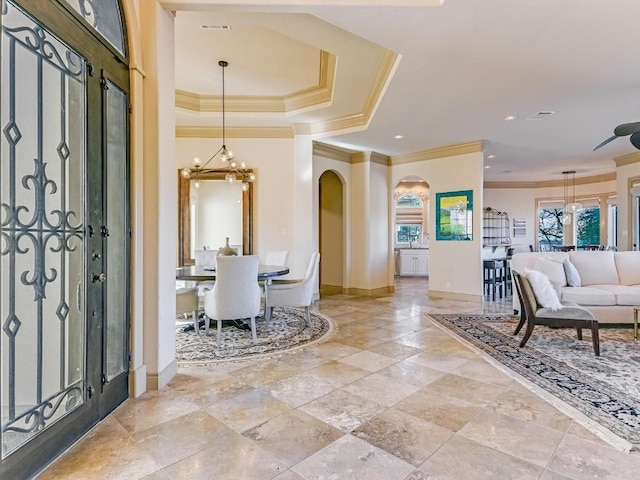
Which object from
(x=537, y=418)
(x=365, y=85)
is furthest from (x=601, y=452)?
(x=365, y=85)

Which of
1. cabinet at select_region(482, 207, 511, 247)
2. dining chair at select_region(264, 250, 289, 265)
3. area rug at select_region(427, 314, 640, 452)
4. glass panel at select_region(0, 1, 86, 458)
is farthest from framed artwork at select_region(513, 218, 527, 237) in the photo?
glass panel at select_region(0, 1, 86, 458)

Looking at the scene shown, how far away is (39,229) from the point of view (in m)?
1.77

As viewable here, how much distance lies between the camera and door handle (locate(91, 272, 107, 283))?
217cm

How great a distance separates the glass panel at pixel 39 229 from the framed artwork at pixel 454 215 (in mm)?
6108

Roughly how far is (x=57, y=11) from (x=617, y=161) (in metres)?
9.77

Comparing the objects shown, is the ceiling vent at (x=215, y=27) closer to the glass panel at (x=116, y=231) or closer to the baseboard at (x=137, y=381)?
the glass panel at (x=116, y=231)

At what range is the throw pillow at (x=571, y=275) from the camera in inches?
192

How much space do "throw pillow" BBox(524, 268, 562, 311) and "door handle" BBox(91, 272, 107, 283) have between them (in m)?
3.89

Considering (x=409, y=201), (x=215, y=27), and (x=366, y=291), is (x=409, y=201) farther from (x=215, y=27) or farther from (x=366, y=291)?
(x=215, y=27)

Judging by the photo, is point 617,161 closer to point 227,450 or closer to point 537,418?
point 537,418

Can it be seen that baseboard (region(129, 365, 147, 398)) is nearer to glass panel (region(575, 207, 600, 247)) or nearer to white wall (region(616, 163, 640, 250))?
white wall (region(616, 163, 640, 250))

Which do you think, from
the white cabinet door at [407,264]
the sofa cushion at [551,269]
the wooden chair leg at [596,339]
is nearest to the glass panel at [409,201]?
the white cabinet door at [407,264]

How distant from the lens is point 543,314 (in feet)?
11.8

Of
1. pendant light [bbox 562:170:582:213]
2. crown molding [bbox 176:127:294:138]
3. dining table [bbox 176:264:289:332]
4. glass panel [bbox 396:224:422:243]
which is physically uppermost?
crown molding [bbox 176:127:294:138]
